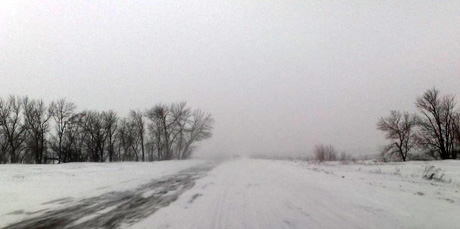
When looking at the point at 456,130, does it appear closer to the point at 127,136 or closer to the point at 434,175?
the point at 434,175

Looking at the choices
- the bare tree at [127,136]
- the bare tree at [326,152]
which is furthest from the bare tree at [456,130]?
the bare tree at [127,136]

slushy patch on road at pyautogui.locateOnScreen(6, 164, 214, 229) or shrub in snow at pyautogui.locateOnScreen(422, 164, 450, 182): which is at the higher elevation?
slushy patch on road at pyautogui.locateOnScreen(6, 164, 214, 229)

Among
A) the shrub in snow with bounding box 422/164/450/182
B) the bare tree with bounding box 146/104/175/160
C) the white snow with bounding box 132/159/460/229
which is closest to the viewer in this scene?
the white snow with bounding box 132/159/460/229

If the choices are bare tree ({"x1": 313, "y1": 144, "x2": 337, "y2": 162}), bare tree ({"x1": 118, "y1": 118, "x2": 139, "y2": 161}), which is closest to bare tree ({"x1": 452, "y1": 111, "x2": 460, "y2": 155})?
bare tree ({"x1": 313, "y1": 144, "x2": 337, "y2": 162})

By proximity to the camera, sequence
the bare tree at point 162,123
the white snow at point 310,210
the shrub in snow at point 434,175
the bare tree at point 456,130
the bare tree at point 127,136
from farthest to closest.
Result: 1. the bare tree at point 127,136
2. the bare tree at point 162,123
3. the bare tree at point 456,130
4. the shrub in snow at point 434,175
5. the white snow at point 310,210

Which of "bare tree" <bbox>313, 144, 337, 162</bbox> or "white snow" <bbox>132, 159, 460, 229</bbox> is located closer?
"white snow" <bbox>132, 159, 460, 229</bbox>

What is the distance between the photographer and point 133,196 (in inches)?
245

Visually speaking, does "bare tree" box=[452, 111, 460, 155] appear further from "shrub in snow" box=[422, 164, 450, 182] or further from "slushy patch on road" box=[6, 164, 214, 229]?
"slushy patch on road" box=[6, 164, 214, 229]

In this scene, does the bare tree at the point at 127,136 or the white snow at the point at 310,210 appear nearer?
the white snow at the point at 310,210

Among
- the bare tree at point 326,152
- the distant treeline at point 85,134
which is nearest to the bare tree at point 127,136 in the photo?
the distant treeline at point 85,134

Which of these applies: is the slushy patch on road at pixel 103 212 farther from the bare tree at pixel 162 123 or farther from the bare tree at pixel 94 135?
the bare tree at pixel 94 135

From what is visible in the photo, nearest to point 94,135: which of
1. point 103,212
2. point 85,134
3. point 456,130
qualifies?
point 85,134

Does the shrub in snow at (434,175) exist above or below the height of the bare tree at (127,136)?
below

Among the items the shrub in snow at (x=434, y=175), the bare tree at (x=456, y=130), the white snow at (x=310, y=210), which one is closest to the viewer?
Answer: the white snow at (x=310, y=210)
